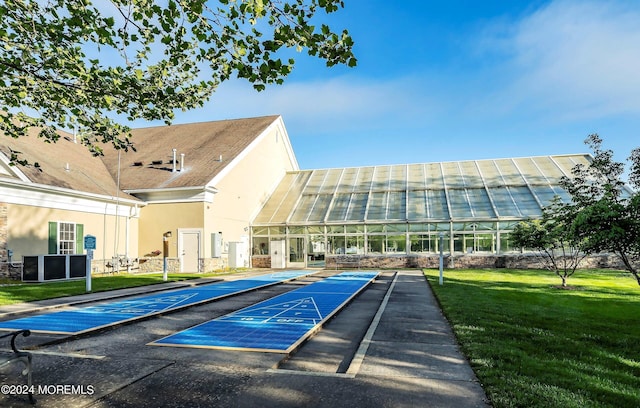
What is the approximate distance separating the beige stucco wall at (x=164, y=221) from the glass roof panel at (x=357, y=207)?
466 inches

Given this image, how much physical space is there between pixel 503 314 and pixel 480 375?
545 centimetres

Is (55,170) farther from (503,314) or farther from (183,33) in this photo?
(503,314)

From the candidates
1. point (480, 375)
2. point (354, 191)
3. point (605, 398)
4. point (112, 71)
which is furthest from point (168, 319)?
point (354, 191)

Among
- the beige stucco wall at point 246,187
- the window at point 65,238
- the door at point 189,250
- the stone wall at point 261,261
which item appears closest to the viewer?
the window at point 65,238

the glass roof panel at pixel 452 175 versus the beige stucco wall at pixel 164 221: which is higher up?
the glass roof panel at pixel 452 175

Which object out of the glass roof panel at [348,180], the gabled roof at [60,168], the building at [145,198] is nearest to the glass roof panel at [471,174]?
the glass roof panel at [348,180]

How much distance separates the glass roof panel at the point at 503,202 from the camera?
3005 cm

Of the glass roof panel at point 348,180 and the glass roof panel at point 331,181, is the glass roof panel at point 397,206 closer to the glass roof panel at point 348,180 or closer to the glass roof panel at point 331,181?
the glass roof panel at point 348,180

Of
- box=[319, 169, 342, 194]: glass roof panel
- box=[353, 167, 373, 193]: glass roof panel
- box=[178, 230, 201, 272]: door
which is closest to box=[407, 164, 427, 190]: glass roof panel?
box=[353, 167, 373, 193]: glass roof panel

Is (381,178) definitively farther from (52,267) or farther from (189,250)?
(52,267)

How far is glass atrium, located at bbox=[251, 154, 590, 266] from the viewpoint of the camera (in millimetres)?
30516

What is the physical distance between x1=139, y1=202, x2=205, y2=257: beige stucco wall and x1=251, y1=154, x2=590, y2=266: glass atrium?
23.7ft

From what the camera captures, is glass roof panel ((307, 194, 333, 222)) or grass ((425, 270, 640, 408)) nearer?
grass ((425, 270, 640, 408))

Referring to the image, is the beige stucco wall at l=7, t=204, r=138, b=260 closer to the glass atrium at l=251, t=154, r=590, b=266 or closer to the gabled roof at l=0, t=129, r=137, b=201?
the gabled roof at l=0, t=129, r=137, b=201
